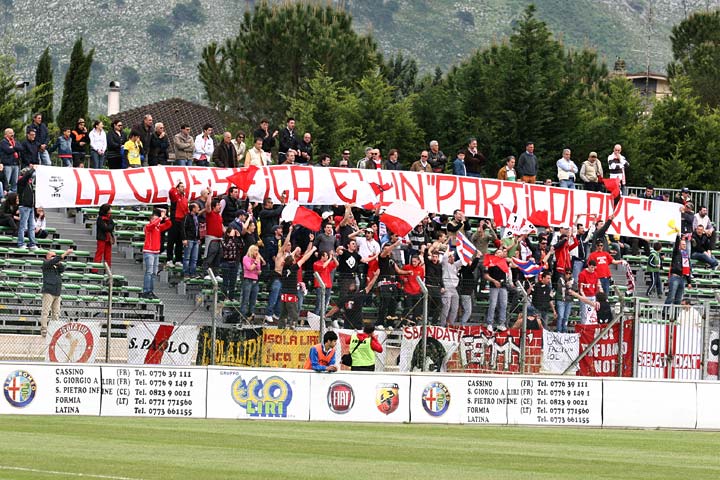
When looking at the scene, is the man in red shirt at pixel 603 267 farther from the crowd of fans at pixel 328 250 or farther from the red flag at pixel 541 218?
the red flag at pixel 541 218

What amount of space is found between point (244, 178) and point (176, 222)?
3.05 meters

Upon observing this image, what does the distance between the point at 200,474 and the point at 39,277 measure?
14.3 meters

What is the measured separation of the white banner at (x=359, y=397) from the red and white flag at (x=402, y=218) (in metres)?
7.23

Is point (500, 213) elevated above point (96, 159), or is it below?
below

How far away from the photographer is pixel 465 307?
2778 centimetres

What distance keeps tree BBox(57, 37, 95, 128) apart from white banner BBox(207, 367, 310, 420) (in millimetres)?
52640

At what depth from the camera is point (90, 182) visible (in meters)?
31.8

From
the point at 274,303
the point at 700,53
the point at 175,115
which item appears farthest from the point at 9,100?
the point at 700,53

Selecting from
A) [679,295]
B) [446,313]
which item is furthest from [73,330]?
[679,295]

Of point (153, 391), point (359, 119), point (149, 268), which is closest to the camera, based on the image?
point (153, 391)

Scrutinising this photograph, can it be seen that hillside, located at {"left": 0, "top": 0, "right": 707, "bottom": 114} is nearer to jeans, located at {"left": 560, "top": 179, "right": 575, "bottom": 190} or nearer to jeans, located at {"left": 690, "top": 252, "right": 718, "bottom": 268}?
jeans, located at {"left": 560, "top": 179, "right": 575, "bottom": 190}

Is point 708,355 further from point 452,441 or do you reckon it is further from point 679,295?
point 452,441

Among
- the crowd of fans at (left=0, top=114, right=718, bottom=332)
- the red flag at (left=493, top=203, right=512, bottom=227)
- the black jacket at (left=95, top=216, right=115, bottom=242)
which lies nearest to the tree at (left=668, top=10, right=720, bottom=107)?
the red flag at (left=493, top=203, right=512, bottom=227)

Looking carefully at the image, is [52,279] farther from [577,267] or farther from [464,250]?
[577,267]
